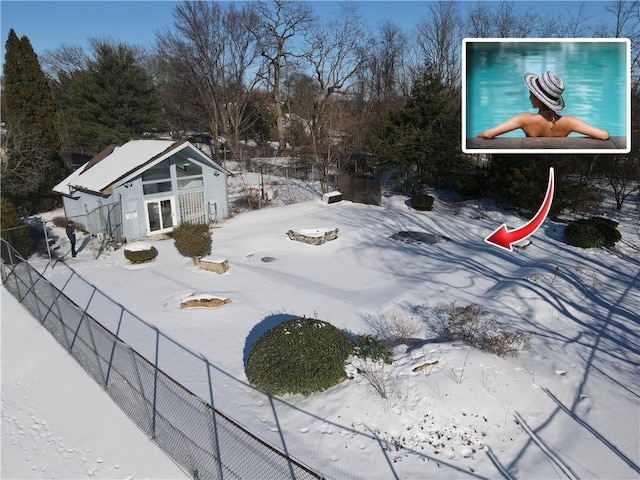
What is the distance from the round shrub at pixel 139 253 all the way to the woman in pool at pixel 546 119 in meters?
13.6

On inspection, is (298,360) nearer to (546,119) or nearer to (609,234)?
(546,119)

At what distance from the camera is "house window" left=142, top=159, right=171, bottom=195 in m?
20.0

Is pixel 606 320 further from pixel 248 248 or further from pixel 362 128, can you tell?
pixel 362 128

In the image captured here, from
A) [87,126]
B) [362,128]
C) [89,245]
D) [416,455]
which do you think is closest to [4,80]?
[87,126]

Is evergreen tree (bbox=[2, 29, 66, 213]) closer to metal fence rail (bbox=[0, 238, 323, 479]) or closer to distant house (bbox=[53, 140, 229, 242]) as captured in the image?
distant house (bbox=[53, 140, 229, 242])

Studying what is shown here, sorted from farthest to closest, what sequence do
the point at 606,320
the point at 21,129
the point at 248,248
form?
1. the point at 21,129
2. the point at 248,248
3. the point at 606,320

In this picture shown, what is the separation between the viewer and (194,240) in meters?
16.0

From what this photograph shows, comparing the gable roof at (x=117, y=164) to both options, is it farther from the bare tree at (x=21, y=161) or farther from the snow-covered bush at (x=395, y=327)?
the snow-covered bush at (x=395, y=327)

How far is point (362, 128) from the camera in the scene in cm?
3841

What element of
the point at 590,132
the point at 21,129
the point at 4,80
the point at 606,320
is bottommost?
the point at 606,320

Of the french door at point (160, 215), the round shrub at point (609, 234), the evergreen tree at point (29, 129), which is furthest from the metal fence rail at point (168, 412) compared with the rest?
the round shrub at point (609, 234)

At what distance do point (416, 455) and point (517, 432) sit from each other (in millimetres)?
1811

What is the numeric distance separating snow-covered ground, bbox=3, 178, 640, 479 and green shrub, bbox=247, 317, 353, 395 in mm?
360

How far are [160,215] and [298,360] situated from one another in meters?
14.7
